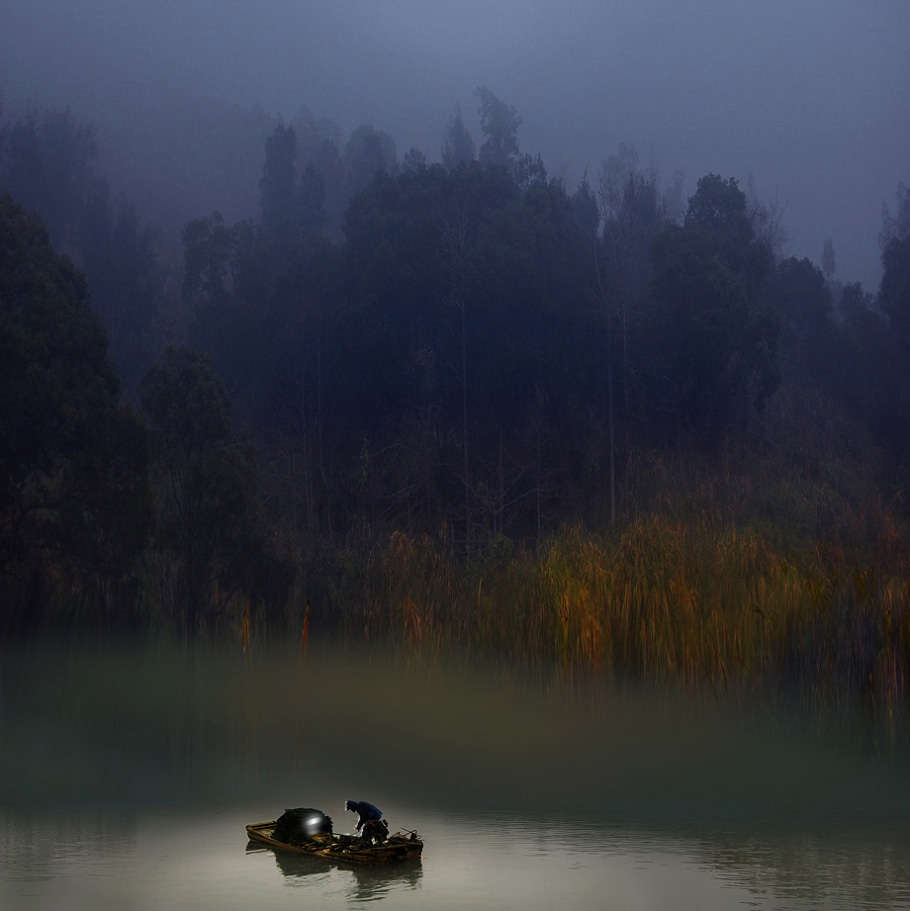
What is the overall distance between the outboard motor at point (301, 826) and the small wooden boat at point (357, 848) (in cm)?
3

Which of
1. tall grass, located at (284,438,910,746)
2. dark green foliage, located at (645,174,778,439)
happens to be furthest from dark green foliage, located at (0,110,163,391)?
tall grass, located at (284,438,910,746)

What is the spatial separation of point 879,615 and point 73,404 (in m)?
12.0

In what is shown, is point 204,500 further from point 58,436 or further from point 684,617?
point 684,617

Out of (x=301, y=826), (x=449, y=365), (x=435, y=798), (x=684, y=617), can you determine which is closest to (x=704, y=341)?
(x=449, y=365)

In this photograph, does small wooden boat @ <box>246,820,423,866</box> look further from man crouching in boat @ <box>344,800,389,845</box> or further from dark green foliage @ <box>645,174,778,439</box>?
dark green foliage @ <box>645,174,778,439</box>

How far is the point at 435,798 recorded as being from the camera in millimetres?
6863

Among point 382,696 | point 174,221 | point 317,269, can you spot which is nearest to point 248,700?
point 382,696

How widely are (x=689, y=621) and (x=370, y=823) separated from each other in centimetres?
505

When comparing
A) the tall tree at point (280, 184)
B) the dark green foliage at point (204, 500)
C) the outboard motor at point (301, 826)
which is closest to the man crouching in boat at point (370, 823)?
the outboard motor at point (301, 826)

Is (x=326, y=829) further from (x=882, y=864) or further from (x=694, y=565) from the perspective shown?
(x=694, y=565)

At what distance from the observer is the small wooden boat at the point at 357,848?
5.08m

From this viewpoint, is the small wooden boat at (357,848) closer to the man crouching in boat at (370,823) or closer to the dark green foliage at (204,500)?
the man crouching in boat at (370,823)

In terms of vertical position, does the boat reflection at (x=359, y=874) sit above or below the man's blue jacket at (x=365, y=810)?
below

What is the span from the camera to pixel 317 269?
3409 centimetres
